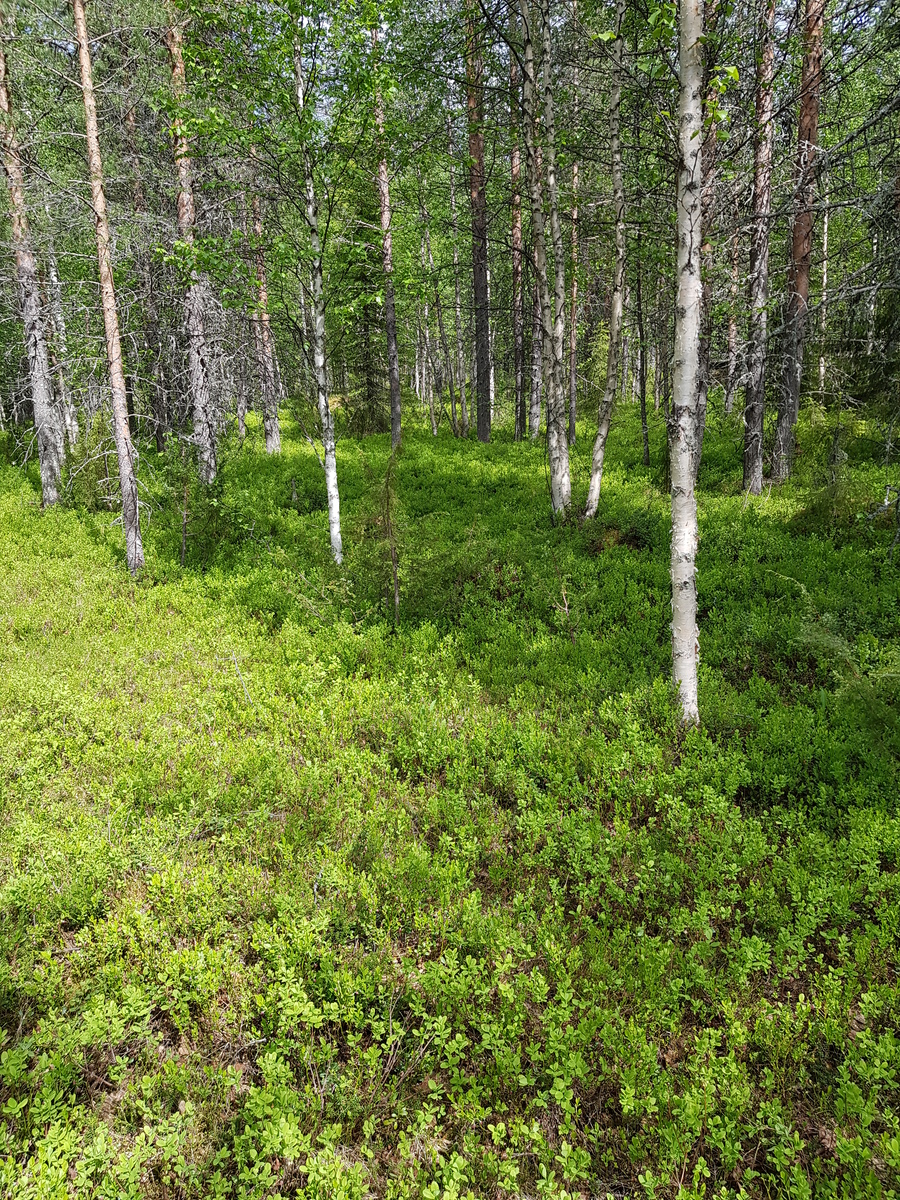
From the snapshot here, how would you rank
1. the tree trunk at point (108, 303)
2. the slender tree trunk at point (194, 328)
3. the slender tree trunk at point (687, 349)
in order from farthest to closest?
1. the slender tree trunk at point (194, 328)
2. the tree trunk at point (108, 303)
3. the slender tree trunk at point (687, 349)

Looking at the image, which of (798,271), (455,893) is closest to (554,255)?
(798,271)

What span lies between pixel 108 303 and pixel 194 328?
2.76 metres

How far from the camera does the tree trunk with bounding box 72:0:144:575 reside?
9.84m

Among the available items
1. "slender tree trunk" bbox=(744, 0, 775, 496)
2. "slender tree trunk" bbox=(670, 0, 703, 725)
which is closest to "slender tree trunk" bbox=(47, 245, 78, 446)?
Result: "slender tree trunk" bbox=(670, 0, 703, 725)

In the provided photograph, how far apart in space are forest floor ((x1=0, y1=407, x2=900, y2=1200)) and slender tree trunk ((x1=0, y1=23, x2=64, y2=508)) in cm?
674

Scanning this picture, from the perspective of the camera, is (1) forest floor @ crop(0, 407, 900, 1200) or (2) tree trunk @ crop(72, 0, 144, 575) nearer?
(1) forest floor @ crop(0, 407, 900, 1200)

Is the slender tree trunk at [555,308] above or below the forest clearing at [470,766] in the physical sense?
above

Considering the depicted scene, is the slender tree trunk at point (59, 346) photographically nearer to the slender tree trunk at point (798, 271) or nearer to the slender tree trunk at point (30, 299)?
the slender tree trunk at point (30, 299)

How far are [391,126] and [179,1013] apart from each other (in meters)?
12.0

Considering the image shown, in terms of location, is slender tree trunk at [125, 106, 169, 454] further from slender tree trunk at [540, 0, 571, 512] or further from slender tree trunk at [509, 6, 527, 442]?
slender tree trunk at [540, 0, 571, 512]

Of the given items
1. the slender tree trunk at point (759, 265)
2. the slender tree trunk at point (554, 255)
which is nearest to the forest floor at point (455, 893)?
the slender tree trunk at point (759, 265)

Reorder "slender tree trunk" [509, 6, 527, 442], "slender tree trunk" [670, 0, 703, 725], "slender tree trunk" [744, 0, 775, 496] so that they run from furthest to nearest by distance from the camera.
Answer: "slender tree trunk" [509, 6, 527, 442]
"slender tree trunk" [744, 0, 775, 496]
"slender tree trunk" [670, 0, 703, 725]

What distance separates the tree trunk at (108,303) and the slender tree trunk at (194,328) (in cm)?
198

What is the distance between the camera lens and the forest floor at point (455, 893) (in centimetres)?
291
